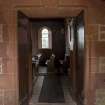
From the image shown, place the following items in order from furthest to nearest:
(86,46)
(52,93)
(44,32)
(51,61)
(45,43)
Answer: (45,43) < (44,32) < (51,61) < (52,93) < (86,46)

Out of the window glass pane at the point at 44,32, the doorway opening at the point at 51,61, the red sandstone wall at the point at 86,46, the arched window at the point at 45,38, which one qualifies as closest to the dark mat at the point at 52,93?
the doorway opening at the point at 51,61

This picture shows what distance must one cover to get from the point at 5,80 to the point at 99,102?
1.59 metres

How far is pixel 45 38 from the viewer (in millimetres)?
15484

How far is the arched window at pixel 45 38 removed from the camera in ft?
50.4

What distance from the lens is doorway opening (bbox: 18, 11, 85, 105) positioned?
4791mm

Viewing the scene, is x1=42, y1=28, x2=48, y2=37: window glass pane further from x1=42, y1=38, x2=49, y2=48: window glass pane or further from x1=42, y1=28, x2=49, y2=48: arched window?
x1=42, y1=38, x2=49, y2=48: window glass pane

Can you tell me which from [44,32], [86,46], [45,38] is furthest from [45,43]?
[86,46]

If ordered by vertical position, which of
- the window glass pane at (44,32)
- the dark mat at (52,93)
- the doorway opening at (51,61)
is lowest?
the dark mat at (52,93)

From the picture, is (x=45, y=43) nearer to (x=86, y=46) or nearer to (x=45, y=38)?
(x=45, y=38)

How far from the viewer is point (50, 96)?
22.4ft

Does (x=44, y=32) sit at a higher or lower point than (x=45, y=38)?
higher

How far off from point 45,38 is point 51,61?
→ 3774 mm

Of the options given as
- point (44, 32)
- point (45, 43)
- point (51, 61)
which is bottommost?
point (51, 61)

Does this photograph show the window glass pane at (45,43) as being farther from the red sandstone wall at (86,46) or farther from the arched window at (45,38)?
the red sandstone wall at (86,46)
